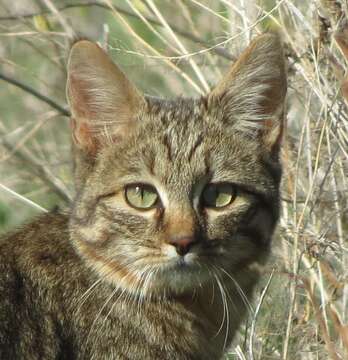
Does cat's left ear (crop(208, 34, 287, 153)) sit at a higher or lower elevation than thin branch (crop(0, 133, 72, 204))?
higher

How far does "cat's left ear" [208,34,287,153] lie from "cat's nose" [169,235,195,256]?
2.32 ft

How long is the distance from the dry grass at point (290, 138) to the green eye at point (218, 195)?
1.39ft

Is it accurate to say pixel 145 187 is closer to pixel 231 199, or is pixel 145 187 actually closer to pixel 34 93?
pixel 231 199

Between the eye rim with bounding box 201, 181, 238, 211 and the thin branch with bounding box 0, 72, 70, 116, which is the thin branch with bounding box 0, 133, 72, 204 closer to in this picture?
the thin branch with bounding box 0, 72, 70, 116

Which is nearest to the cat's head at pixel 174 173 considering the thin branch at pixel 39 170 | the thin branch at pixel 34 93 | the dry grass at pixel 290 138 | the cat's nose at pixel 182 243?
the cat's nose at pixel 182 243

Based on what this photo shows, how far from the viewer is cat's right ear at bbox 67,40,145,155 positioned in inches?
174

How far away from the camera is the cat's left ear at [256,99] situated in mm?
4539

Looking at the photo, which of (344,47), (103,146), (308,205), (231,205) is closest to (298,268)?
(308,205)

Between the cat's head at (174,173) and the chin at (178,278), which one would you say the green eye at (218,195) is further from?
the chin at (178,278)

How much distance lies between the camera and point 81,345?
4336 mm

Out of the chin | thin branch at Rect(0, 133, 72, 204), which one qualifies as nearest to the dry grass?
thin branch at Rect(0, 133, 72, 204)

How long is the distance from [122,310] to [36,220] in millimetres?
616

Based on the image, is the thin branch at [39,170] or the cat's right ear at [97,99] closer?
the cat's right ear at [97,99]

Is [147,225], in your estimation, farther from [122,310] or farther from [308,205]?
[308,205]
